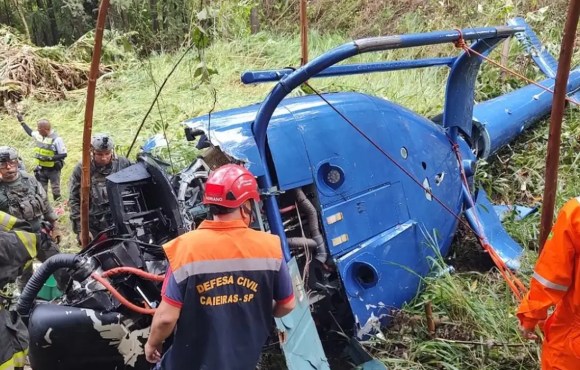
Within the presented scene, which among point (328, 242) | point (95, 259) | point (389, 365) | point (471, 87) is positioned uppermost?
point (471, 87)

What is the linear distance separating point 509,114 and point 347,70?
2.30 meters

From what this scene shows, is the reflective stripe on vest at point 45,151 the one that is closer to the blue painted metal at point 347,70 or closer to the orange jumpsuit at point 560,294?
the blue painted metal at point 347,70

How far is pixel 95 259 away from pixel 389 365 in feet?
5.99

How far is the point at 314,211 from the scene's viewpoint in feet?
11.1

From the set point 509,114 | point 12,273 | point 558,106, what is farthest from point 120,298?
point 509,114

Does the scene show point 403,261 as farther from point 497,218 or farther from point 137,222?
point 137,222

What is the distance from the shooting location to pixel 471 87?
14.4ft

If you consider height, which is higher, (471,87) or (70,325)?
(471,87)

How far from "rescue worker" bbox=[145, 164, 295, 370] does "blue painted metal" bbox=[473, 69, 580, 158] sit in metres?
3.31

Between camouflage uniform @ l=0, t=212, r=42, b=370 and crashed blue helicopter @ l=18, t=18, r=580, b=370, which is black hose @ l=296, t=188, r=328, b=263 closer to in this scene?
crashed blue helicopter @ l=18, t=18, r=580, b=370

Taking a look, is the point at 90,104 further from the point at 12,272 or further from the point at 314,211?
the point at 314,211

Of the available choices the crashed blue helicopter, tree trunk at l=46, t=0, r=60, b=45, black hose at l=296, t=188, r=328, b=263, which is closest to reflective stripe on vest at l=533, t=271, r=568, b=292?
the crashed blue helicopter

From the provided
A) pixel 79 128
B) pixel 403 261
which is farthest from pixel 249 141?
pixel 79 128

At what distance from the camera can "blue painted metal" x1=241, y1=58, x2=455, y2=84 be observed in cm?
336
